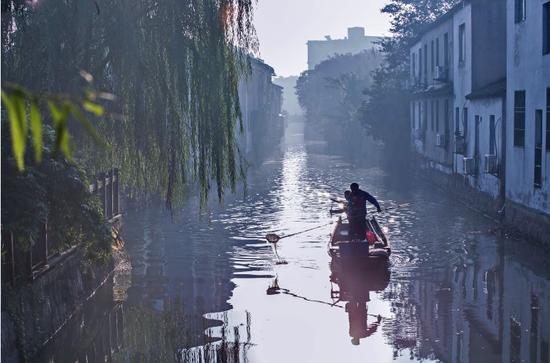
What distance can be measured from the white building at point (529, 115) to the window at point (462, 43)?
10.3m

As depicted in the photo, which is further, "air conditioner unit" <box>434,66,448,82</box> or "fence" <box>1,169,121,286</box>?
"air conditioner unit" <box>434,66,448,82</box>

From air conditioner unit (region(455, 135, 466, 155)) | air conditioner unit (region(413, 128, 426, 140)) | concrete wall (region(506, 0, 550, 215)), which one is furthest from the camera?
air conditioner unit (region(413, 128, 426, 140))

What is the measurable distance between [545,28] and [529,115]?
251 cm

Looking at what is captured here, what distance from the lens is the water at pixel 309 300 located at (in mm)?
13203

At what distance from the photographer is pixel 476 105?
3284cm

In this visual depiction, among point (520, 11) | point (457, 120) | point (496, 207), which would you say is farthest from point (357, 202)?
point (457, 120)

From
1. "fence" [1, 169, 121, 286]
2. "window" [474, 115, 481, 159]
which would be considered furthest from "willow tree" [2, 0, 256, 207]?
"window" [474, 115, 481, 159]

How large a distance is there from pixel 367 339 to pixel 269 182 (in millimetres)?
31874

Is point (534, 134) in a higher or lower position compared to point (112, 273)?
higher

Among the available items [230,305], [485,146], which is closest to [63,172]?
[230,305]

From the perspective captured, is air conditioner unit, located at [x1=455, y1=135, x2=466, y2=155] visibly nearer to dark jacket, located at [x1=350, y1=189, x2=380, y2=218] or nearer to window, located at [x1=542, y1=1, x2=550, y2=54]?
window, located at [x1=542, y1=1, x2=550, y2=54]

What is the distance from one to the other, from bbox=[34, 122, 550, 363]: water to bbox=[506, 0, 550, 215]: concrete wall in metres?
1.41

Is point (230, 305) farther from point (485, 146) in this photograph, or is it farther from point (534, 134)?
point (485, 146)

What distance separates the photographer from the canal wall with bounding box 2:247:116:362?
11445mm
